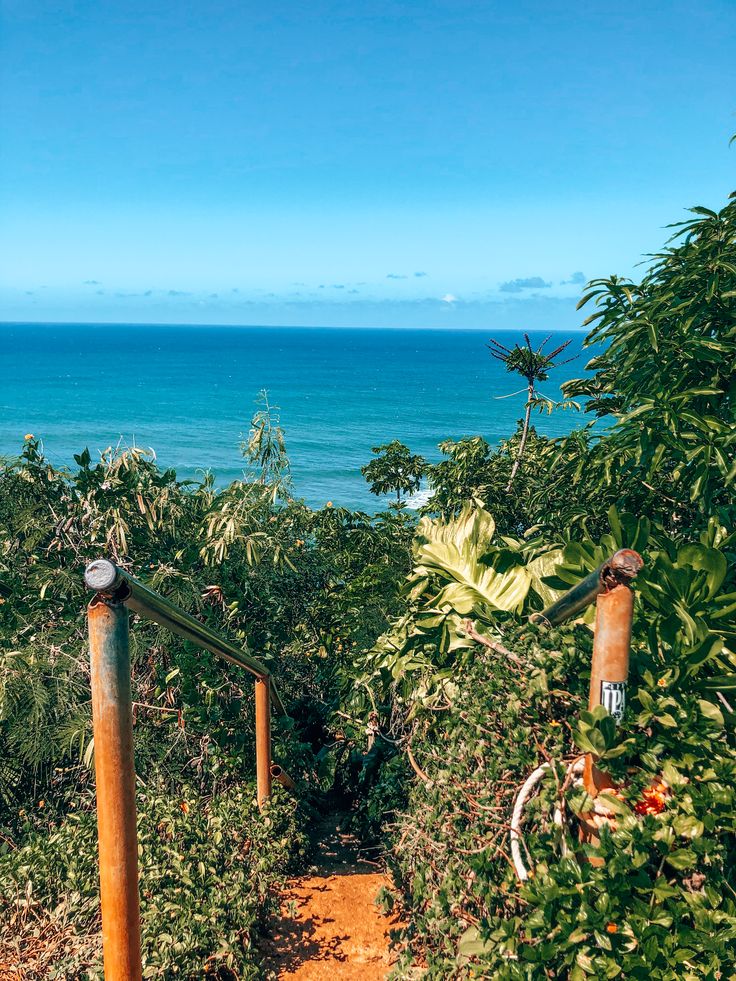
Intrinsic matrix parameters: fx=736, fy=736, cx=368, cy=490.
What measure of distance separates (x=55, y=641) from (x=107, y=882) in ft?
10.5

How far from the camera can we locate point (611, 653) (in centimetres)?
188

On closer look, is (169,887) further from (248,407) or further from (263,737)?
(248,407)

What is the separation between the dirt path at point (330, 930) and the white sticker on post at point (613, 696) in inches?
78.1

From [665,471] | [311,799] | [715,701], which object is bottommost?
[311,799]

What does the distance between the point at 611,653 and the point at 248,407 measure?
72656mm

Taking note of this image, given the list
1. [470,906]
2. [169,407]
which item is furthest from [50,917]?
[169,407]

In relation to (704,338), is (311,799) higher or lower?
lower

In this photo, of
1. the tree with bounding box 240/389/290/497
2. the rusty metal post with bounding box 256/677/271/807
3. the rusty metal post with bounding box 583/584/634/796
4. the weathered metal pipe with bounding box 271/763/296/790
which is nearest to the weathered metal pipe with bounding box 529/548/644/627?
the rusty metal post with bounding box 583/584/634/796

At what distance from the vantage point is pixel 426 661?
11.4ft

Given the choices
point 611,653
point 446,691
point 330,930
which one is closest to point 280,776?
point 330,930

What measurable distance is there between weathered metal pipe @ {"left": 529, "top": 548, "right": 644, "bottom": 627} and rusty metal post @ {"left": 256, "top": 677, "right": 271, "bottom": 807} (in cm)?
228

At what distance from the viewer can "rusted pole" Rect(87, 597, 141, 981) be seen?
5.63 ft

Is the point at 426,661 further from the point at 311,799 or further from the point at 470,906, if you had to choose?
the point at 311,799

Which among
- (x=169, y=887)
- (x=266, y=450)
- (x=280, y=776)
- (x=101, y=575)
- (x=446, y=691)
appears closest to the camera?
(x=101, y=575)
